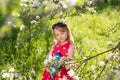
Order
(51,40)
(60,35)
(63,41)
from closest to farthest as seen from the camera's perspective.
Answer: (60,35) → (63,41) → (51,40)

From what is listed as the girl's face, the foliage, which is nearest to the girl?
the girl's face

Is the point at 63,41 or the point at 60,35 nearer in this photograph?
the point at 60,35

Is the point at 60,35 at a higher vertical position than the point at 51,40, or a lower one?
higher

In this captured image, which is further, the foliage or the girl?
the girl

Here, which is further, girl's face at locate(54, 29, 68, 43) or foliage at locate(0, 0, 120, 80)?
girl's face at locate(54, 29, 68, 43)

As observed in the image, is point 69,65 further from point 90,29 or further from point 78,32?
point 90,29

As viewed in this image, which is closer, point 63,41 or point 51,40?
point 63,41

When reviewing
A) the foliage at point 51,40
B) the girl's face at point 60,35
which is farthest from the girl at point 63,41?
the foliage at point 51,40

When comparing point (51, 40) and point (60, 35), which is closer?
point (60, 35)

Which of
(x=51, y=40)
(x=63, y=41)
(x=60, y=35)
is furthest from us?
(x=51, y=40)

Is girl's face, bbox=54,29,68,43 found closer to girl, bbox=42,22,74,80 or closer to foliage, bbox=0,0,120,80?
girl, bbox=42,22,74,80

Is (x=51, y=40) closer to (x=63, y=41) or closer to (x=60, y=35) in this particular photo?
(x=63, y=41)

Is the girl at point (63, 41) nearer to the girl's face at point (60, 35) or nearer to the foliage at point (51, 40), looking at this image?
the girl's face at point (60, 35)

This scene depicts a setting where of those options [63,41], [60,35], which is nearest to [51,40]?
[63,41]
